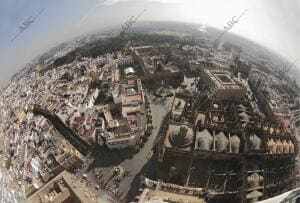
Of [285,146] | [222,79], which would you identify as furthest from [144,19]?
[285,146]

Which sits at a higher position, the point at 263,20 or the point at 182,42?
the point at 263,20

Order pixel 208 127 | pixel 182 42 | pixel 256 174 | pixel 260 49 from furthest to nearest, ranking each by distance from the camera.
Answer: pixel 182 42 → pixel 208 127 → pixel 260 49 → pixel 256 174

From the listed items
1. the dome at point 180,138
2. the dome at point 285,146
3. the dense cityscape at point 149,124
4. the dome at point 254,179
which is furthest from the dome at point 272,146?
the dome at point 180,138

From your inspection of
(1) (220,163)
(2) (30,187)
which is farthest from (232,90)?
(2) (30,187)

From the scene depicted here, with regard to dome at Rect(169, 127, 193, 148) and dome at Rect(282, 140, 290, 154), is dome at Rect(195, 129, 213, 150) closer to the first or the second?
dome at Rect(169, 127, 193, 148)

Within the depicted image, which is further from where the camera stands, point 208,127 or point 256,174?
point 208,127

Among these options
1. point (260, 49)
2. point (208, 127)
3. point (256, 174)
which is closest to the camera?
point (256, 174)

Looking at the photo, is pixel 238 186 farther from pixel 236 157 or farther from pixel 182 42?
pixel 182 42

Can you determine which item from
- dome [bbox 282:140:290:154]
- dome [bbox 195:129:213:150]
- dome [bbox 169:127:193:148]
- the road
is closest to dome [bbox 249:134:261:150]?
dome [bbox 282:140:290:154]
